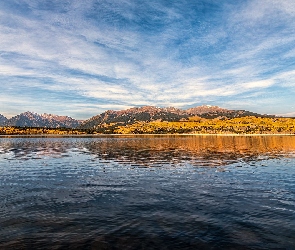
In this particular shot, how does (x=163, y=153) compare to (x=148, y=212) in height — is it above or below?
above

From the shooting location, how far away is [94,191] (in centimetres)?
3469

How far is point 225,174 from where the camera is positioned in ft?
155

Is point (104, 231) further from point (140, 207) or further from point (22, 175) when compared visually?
point (22, 175)

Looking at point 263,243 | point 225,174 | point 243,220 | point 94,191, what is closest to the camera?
point 263,243

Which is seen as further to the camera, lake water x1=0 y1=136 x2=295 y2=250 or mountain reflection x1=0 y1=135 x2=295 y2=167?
mountain reflection x1=0 y1=135 x2=295 y2=167

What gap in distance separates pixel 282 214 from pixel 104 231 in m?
16.1

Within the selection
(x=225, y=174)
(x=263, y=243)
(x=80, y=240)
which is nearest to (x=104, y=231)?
(x=80, y=240)

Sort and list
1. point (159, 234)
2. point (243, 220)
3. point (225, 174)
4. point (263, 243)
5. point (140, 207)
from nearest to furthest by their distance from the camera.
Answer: point (263, 243), point (159, 234), point (243, 220), point (140, 207), point (225, 174)

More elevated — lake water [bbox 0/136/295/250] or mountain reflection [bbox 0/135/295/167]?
mountain reflection [bbox 0/135/295/167]

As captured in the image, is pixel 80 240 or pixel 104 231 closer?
pixel 80 240

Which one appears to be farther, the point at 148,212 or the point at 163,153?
the point at 163,153

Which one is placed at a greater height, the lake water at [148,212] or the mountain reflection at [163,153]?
the mountain reflection at [163,153]

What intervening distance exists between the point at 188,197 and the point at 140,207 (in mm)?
6536

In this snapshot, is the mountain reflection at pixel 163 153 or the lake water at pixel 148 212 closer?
the lake water at pixel 148 212
